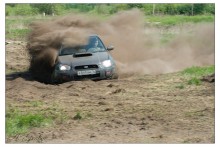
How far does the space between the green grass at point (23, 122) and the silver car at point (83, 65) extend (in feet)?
14.9

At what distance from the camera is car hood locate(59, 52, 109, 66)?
16188 millimetres

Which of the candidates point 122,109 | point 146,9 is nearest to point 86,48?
point 122,109

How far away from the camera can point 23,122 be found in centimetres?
1106

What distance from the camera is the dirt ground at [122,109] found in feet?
32.8

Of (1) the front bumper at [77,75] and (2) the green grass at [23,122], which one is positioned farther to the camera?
(1) the front bumper at [77,75]

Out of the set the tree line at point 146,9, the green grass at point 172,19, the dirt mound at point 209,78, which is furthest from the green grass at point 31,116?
the green grass at point 172,19

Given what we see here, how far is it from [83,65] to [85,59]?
0.25m

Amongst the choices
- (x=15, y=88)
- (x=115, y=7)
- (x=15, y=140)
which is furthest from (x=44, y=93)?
(x=115, y=7)

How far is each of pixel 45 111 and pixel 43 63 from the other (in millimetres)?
6022

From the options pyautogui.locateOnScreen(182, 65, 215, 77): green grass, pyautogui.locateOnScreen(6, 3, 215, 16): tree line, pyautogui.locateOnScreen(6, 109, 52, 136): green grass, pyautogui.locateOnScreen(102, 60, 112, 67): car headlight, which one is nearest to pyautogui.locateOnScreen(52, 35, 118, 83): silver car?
pyautogui.locateOnScreen(102, 60, 112, 67): car headlight

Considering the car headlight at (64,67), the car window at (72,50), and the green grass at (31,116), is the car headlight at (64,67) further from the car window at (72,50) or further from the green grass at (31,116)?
the green grass at (31,116)

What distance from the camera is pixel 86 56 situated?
54.1 feet

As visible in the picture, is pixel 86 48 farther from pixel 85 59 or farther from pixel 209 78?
pixel 209 78

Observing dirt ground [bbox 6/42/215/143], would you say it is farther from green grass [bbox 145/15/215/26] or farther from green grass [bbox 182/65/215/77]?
green grass [bbox 145/15/215/26]
